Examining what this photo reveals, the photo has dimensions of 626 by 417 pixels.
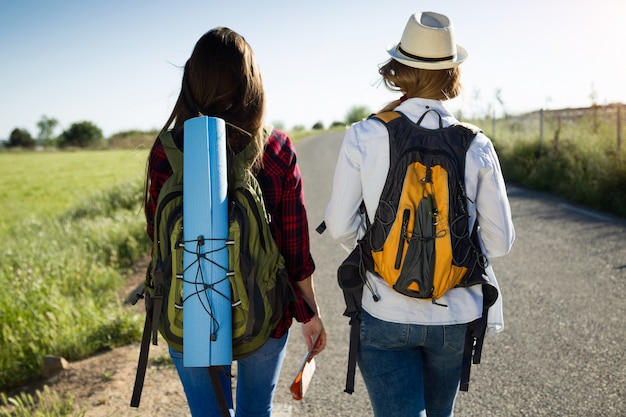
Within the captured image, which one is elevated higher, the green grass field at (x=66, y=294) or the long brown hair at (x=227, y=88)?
the long brown hair at (x=227, y=88)

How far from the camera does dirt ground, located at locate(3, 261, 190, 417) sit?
3.42 metres

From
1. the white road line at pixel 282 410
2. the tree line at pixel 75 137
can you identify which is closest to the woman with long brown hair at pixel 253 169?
the white road line at pixel 282 410

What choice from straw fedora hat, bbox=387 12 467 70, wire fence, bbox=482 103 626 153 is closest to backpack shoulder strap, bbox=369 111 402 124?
Answer: straw fedora hat, bbox=387 12 467 70

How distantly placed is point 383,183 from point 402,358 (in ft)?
1.81

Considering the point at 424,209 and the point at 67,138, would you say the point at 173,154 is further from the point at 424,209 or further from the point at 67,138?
the point at 67,138

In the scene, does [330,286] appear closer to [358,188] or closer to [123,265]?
[123,265]

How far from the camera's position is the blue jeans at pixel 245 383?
184 centimetres

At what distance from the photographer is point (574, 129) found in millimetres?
12188

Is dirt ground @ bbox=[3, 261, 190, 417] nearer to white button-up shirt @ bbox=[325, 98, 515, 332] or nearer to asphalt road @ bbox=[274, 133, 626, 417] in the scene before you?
asphalt road @ bbox=[274, 133, 626, 417]

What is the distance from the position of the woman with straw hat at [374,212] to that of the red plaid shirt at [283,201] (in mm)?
142

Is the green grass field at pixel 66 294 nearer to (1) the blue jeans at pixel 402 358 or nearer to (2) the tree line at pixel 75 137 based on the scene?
(1) the blue jeans at pixel 402 358

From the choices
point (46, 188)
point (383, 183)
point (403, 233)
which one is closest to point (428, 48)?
point (383, 183)

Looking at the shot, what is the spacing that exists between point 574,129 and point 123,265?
9.54m

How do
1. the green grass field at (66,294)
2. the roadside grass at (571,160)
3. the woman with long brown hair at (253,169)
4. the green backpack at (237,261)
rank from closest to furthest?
1. the green backpack at (237,261)
2. the woman with long brown hair at (253,169)
3. the green grass field at (66,294)
4. the roadside grass at (571,160)
